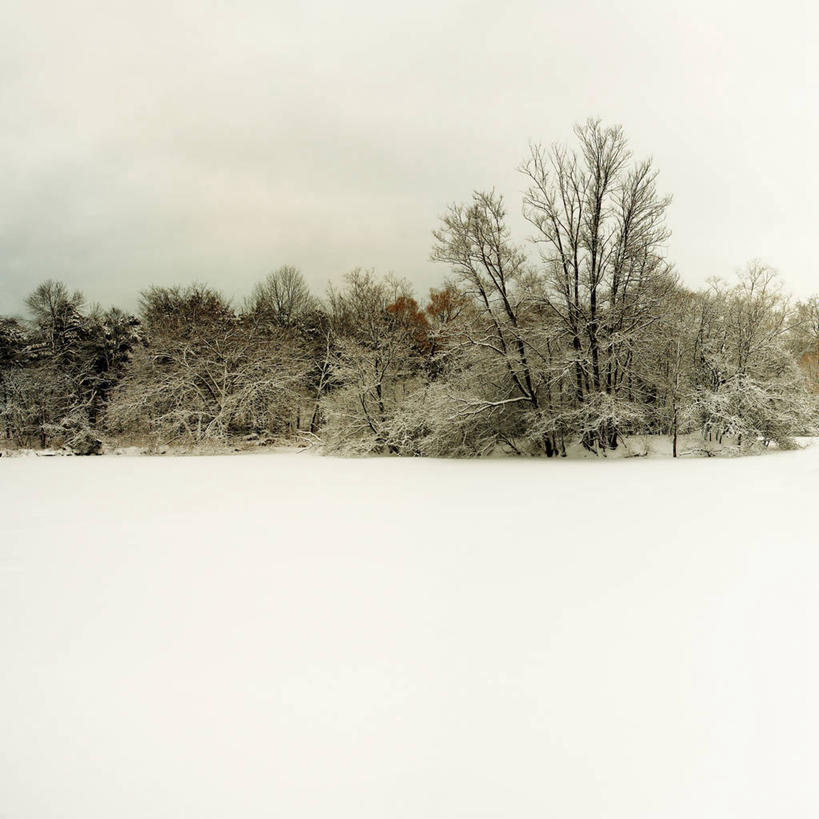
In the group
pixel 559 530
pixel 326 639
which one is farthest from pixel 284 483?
pixel 326 639

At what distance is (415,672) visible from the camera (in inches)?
92.7

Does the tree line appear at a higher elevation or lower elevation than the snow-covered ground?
higher

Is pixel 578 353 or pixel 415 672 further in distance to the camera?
pixel 578 353

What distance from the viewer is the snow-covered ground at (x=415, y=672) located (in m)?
1.64

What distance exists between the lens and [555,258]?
15016mm

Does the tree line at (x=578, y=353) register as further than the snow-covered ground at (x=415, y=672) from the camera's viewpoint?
Yes

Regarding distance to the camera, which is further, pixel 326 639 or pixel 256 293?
pixel 256 293

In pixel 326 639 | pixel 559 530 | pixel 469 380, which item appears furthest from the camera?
pixel 469 380

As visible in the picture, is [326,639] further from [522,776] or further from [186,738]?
[522,776]

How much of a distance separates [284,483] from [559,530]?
630cm

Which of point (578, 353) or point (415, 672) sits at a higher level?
point (578, 353)

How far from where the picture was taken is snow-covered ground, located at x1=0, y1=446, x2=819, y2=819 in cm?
164

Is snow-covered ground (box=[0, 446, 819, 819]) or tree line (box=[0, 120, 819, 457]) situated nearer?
snow-covered ground (box=[0, 446, 819, 819])

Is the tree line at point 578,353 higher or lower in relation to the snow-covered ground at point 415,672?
higher
